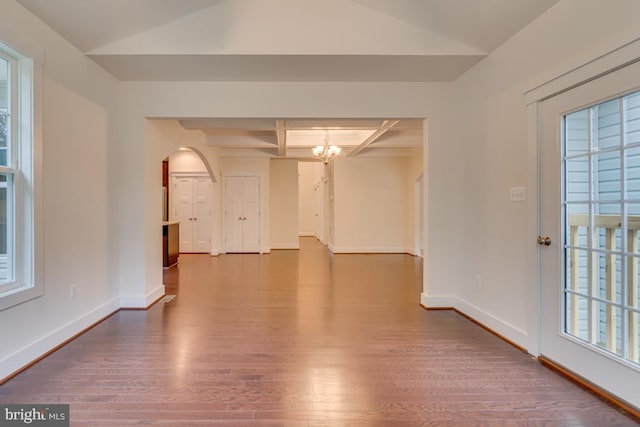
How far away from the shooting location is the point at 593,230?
223cm

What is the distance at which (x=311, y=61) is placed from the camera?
327cm

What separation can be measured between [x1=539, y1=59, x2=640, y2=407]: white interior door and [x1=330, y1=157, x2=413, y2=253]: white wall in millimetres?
6331

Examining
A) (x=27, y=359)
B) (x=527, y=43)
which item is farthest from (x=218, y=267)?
(x=527, y=43)

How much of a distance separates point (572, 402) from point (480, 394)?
1.65 ft

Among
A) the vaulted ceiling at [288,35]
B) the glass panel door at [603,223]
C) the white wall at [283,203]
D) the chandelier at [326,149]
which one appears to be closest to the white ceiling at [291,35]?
the vaulted ceiling at [288,35]

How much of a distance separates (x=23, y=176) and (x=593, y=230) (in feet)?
12.9

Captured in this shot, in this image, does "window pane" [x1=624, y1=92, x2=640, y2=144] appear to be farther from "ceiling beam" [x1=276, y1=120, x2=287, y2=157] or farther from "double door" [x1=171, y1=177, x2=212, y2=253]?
"double door" [x1=171, y1=177, x2=212, y2=253]

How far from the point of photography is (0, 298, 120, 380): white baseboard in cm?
231

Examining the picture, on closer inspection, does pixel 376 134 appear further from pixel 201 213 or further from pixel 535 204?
pixel 201 213

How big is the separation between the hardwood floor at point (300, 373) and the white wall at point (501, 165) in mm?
384

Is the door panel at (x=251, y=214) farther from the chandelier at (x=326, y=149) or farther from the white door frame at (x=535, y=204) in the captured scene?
the white door frame at (x=535, y=204)

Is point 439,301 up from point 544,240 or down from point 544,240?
down

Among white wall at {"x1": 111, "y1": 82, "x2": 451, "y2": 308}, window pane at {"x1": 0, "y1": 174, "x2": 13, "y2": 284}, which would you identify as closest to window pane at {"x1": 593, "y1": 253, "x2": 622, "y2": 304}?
white wall at {"x1": 111, "y1": 82, "x2": 451, "y2": 308}

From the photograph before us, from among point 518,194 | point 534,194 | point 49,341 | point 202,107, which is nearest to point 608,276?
point 534,194
